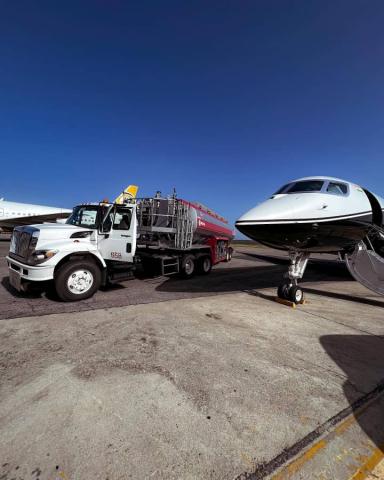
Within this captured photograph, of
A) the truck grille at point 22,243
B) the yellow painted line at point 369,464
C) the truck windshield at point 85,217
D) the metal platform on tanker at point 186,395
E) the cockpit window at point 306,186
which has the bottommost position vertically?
the yellow painted line at point 369,464

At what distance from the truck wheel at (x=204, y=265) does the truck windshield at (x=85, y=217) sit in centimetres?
551

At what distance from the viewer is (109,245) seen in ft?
25.3

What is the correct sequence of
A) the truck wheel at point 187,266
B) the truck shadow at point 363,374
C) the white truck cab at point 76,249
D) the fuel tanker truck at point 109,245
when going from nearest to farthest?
1. the truck shadow at point 363,374
2. the white truck cab at point 76,249
3. the fuel tanker truck at point 109,245
4. the truck wheel at point 187,266

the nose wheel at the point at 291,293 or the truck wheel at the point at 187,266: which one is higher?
the truck wheel at the point at 187,266

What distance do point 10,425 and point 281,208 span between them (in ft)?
20.1

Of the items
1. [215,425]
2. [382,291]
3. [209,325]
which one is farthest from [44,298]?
[382,291]

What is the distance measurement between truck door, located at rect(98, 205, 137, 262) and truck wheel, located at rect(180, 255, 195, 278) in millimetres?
2730

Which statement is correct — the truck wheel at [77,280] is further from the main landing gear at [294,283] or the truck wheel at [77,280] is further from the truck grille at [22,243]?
the main landing gear at [294,283]

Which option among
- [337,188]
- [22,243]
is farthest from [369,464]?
[22,243]

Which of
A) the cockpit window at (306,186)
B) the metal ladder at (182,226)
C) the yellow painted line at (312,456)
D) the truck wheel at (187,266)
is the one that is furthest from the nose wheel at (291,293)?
the yellow painted line at (312,456)

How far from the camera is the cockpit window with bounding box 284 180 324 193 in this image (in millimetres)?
6875

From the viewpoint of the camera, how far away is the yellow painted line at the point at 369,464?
6.73 feet

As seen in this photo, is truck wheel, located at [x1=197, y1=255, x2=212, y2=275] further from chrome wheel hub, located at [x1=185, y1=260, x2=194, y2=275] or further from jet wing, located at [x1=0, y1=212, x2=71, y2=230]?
jet wing, located at [x1=0, y1=212, x2=71, y2=230]

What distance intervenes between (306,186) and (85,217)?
6524 millimetres
